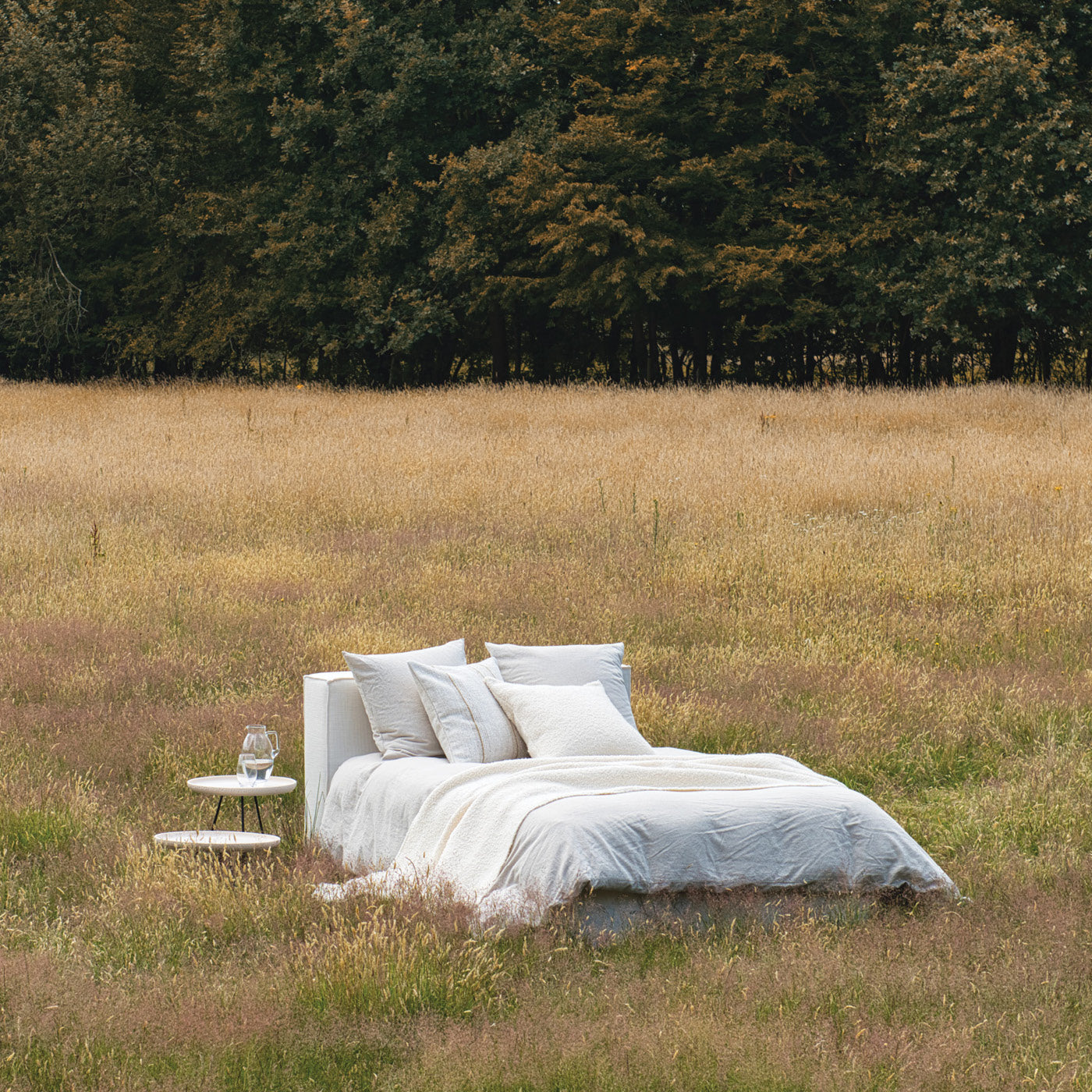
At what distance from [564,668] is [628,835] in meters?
1.95

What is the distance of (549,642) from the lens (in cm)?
952

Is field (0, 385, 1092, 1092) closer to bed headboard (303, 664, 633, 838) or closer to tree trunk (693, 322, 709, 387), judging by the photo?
bed headboard (303, 664, 633, 838)

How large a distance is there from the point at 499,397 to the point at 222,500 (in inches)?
424

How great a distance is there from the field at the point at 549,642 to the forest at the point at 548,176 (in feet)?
27.6

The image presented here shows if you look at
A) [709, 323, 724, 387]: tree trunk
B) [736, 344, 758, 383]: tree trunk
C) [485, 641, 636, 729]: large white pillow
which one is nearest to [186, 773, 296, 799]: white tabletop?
[485, 641, 636, 729]: large white pillow

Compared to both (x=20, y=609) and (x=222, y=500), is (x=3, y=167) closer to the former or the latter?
(x=222, y=500)

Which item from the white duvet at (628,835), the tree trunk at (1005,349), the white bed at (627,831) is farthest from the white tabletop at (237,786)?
the tree trunk at (1005,349)

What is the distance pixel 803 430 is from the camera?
19.3m

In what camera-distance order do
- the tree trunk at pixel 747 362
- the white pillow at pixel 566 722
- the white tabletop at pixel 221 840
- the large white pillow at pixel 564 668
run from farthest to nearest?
the tree trunk at pixel 747 362
the large white pillow at pixel 564 668
the white pillow at pixel 566 722
the white tabletop at pixel 221 840

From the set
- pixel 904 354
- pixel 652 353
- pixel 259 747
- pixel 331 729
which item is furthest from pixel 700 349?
pixel 259 747

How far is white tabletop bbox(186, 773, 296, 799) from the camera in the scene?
5836 millimetres

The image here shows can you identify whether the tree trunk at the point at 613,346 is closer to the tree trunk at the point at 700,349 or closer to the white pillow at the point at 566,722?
the tree trunk at the point at 700,349

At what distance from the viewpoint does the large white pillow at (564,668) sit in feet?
21.9

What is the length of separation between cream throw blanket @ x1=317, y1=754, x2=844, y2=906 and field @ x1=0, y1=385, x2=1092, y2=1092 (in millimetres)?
244
